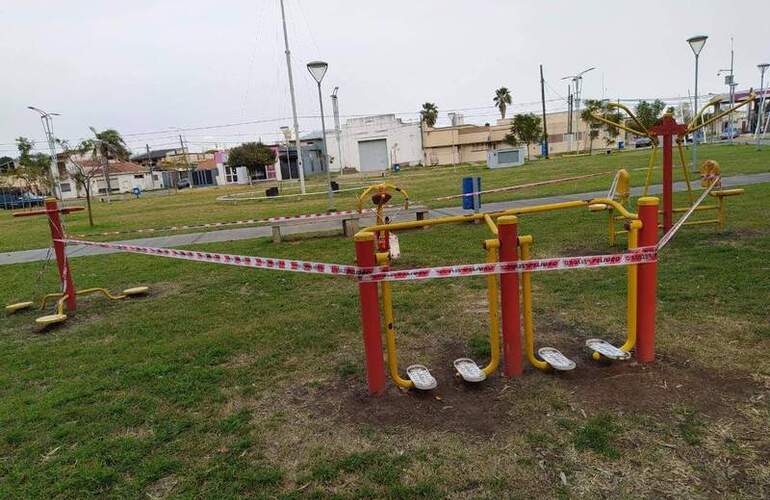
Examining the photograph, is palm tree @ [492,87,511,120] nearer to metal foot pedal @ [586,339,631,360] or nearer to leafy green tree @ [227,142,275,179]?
leafy green tree @ [227,142,275,179]

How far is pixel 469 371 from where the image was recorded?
3756mm

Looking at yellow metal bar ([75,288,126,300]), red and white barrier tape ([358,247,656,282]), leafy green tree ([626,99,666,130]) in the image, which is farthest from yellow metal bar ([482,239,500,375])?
leafy green tree ([626,99,666,130])

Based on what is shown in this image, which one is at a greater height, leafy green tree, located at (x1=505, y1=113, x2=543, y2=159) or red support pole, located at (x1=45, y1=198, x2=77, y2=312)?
leafy green tree, located at (x1=505, y1=113, x2=543, y2=159)

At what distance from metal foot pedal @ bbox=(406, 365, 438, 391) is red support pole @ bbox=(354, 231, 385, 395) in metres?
0.24

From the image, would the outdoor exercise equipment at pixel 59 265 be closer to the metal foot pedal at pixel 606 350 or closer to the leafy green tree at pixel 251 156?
the metal foot pedal at pixel 606 350

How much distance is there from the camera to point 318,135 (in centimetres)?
8675

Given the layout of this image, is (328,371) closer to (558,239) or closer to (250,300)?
(250,300)

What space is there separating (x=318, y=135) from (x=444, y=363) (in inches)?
3366

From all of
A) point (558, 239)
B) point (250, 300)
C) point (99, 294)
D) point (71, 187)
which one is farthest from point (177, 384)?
point (71, 187)

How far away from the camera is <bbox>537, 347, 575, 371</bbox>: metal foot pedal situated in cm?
377

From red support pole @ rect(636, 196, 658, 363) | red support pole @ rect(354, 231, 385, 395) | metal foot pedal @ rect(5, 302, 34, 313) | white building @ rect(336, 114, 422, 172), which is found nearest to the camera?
red support pole @ rect(354, 231, 385, 395)

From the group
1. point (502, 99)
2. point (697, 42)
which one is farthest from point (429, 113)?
point (697, 42)

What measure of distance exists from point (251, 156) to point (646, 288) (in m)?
59.6

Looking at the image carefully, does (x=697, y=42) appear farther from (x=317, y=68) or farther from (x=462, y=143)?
(x=462, y=143)
